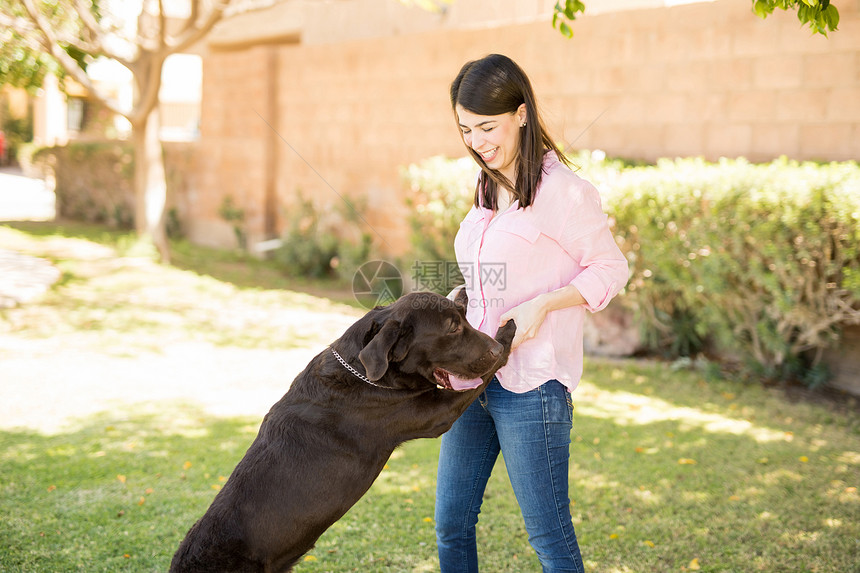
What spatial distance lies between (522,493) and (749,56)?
636cm

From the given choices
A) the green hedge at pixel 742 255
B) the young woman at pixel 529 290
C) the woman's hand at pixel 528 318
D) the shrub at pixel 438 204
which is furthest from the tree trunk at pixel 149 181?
the woman's hand at pixel 528 318

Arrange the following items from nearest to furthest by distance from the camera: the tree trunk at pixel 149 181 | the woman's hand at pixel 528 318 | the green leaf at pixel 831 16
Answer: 1. the woman's hand at pixel 528 318
2. the green leaf at pixel 831 16
3. the tree trunk at pixel 149 181

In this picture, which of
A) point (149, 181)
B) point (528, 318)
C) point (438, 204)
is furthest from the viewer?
point (149, 181)

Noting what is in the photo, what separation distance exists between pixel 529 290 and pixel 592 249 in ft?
0.92

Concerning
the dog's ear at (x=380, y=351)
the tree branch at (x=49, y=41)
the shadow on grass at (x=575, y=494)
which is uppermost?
the tree branch at (x=49, y=41)

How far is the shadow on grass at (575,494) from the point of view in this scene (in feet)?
13.2

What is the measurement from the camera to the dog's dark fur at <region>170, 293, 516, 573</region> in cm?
271

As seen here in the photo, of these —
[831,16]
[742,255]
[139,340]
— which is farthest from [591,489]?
[139,340]

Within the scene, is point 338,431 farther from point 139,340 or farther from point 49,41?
point 49,41

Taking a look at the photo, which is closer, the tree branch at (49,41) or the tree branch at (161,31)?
the tree branch at (49,41)

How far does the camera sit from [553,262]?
2.80m

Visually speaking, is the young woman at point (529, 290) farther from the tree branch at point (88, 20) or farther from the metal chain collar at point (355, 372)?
the tree branch at point (88, 20)

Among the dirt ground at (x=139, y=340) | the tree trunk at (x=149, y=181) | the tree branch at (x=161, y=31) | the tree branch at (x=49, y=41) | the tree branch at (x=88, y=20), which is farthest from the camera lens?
the tree trunk at (x=149, y=181)

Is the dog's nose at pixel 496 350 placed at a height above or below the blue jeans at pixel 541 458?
above
